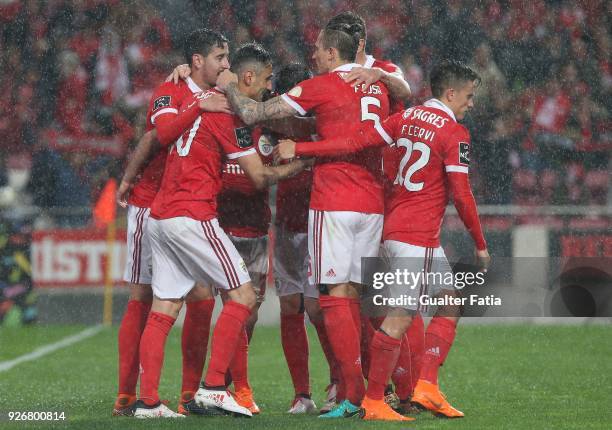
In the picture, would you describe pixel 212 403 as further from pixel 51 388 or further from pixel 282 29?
pixel 282 29

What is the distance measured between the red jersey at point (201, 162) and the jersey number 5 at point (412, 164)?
2.46 feet

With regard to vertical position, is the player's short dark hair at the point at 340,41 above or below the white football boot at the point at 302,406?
above

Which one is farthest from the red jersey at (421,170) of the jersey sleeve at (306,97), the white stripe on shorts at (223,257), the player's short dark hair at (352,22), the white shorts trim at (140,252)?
the white shorts trim at (140,252)

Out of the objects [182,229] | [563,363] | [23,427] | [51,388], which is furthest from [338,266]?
[563,363]

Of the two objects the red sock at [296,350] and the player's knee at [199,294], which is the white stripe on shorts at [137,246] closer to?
the player's knee at [199,294]

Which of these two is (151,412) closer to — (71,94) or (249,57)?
(249,57)

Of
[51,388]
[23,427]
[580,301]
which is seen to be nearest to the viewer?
[23,427]

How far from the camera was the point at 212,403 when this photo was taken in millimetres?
5613

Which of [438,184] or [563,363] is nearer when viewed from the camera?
[438,184]

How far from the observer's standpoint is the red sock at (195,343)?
20.0ft

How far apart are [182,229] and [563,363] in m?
3.89

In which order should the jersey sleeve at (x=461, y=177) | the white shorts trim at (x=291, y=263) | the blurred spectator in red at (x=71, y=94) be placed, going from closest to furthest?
the jersey sleeve at (x=461, y=177) < the white shorts trim at (x=291, y=263) < the blurred spectator in red at (x=71, y=94)

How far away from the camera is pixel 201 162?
19.1 ft

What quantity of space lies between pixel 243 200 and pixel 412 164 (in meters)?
1.09
